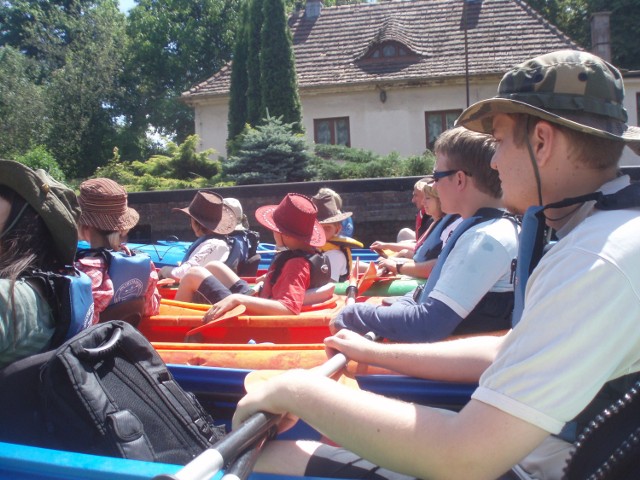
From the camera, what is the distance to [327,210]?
5844 millimetres

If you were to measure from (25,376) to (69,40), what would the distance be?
126ft

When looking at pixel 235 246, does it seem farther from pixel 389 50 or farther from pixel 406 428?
pixel 389 50

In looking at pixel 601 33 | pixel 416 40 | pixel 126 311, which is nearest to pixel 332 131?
pixel 416 40

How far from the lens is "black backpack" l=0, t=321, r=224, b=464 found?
6.10 feet

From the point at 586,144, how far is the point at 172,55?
1497 inches

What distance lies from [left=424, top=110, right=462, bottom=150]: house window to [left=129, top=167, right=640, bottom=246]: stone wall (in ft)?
Answer: 29.6

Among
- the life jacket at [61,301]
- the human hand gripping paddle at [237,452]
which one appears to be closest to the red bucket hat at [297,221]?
the life jacket at [61,301]

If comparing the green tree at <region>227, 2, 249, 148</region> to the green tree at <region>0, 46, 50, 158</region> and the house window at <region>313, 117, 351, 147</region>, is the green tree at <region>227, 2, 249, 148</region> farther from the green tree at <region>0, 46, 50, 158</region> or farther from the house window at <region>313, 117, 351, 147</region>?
the green tree at <region>0, 46, 50, 158</region>

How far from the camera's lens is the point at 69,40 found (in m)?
36.2

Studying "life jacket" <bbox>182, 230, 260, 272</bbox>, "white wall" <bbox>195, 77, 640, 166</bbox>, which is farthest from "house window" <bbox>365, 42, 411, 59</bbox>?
"life jacket" <bbox>182, 230, 260, 272</bbox>

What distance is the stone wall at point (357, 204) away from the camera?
1023 cm

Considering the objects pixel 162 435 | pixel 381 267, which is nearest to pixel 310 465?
pixel 162 435

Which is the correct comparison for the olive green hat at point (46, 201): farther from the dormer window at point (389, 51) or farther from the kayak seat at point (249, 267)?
the dormer window at point (389, 51)

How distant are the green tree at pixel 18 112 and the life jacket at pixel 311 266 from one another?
25.2 meters
